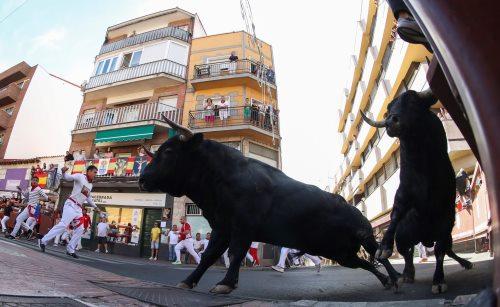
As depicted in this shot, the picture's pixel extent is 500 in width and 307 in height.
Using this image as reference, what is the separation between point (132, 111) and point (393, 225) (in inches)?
818

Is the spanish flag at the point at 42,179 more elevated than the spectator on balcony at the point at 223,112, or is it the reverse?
the spectator on balcony at the point at 223,112

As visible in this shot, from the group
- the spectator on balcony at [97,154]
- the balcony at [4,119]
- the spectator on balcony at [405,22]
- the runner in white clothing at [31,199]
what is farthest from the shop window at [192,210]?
the balcony at [4,119]

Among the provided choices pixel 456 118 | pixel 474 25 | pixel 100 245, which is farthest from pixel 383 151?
pixel 474 25

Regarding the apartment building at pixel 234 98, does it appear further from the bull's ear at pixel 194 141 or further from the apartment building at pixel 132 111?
the bull's ear at pixel 194 141

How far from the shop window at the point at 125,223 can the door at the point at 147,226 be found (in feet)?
0.85

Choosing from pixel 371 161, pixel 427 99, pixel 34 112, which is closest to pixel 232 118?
pixel 371 161

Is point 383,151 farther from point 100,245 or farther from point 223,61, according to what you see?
point 100,245

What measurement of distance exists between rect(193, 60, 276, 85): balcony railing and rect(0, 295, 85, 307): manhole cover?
760 inches

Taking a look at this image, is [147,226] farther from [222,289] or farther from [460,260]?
[460,260]

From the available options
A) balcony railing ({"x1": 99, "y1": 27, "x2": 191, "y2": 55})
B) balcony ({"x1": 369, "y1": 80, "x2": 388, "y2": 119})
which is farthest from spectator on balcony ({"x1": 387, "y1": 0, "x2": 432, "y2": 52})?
balcony railing ({"x1": 99, "y1": 27, "x2": 191, "y2": 55})

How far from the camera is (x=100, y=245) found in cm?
1805

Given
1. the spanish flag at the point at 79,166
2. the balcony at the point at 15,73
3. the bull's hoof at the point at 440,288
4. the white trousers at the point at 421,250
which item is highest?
the balcony at the point at 15,73

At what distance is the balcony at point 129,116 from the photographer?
67.1 ft

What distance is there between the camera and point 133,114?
836 inches
